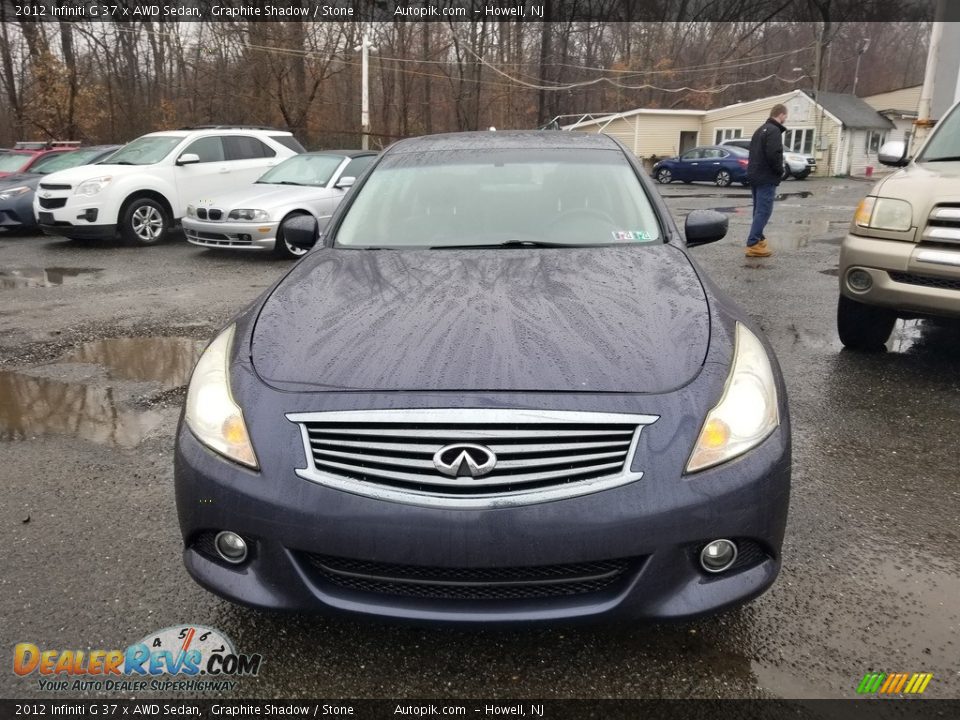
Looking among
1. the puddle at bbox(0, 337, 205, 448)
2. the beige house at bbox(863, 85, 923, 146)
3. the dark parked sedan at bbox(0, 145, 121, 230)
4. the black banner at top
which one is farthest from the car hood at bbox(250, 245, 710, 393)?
the beige house at bbox(863, 85, 923, 146)

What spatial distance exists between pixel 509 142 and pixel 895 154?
337cm

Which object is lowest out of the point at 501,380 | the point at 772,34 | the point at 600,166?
the point at 501,380

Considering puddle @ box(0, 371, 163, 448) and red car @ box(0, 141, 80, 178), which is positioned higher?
red car @ box(0, 141, 80, 178)

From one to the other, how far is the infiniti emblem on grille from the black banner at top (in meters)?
14.5

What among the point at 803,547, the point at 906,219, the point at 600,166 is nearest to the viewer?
the point at 803,547

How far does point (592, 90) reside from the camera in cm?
4644

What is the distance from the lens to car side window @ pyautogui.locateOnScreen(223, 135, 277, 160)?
11.6 metres

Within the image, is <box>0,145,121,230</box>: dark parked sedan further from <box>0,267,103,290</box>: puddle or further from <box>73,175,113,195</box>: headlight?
<box>0,267,103,290</box>: puddle

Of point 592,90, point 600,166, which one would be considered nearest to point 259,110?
point 592,90

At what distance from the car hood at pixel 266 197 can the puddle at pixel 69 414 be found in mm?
4905

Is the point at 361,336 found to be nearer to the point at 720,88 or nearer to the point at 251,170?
the point at 251,170

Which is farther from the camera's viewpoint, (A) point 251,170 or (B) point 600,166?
(A) point 251,170

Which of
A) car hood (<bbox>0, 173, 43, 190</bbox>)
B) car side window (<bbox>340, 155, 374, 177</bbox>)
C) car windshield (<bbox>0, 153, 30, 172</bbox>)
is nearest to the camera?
car side window (<bbox>340, 155, 374, 177</bbox>)

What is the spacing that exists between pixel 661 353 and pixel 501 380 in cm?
51
